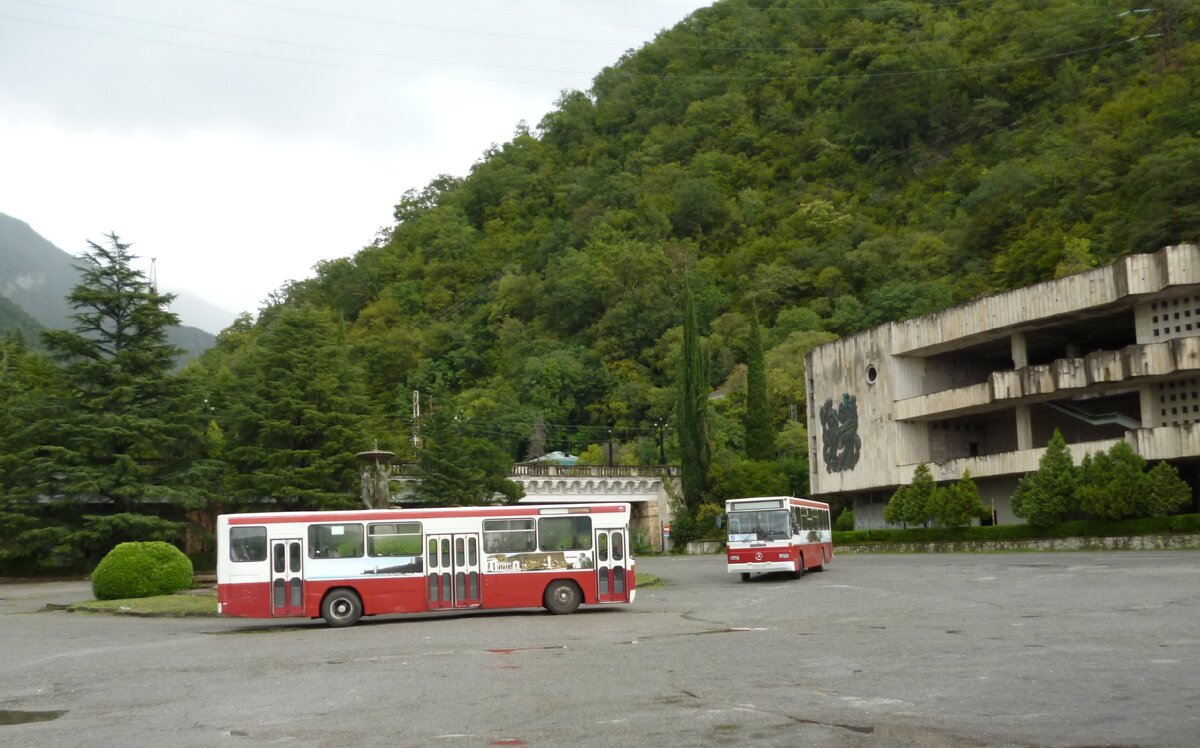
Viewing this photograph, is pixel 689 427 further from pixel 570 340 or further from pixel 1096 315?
pixel 570 340

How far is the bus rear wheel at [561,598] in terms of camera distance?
23625 mm

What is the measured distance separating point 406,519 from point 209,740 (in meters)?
13.5

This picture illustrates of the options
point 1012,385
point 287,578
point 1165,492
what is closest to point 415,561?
point 287,578

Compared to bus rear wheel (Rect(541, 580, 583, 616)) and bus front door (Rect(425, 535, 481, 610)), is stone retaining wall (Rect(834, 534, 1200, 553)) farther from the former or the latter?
bus front door (Rect(425, 535, 481, 610))

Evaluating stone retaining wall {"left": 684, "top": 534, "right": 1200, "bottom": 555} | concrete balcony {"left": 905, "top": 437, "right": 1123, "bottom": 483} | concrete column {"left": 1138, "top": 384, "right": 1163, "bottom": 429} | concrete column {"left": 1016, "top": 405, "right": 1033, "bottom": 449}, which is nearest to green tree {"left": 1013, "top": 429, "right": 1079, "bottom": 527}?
stone retaining wall {"left": 684, "top": 534, "right": 1200, "bottom": 555}

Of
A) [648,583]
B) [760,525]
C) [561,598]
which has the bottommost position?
[648,583]

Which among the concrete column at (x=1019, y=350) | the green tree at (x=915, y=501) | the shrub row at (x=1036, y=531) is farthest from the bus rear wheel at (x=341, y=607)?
the concrete column at (x=1019, y=350)

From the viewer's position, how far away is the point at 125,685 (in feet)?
45.9

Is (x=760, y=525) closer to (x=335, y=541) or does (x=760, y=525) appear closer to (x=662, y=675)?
(x=335, y=541)

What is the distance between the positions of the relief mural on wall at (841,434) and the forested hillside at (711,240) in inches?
121

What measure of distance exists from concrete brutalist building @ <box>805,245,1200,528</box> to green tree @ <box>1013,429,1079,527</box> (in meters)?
3.00

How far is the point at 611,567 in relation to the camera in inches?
947

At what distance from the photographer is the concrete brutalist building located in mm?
45250

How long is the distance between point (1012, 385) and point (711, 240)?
56.3 m
